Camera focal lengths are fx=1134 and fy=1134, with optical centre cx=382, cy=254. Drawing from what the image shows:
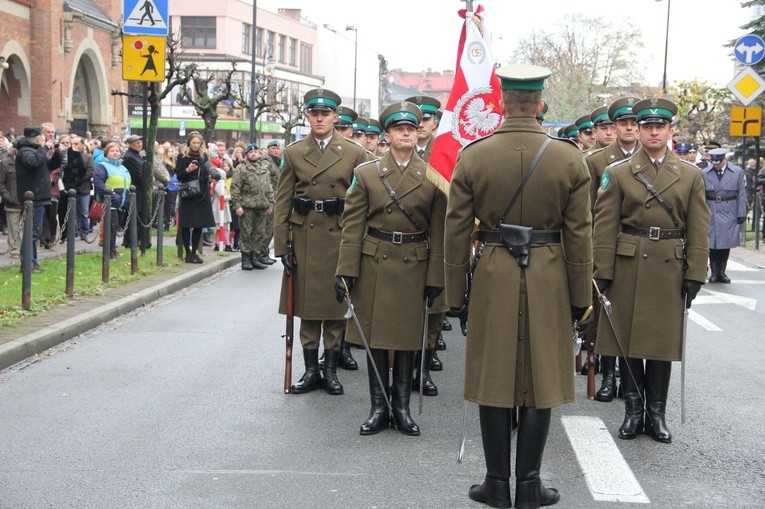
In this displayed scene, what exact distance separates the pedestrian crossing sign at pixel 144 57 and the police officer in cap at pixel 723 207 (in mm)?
8302

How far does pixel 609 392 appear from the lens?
333 inches

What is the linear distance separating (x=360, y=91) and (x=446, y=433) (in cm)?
11211

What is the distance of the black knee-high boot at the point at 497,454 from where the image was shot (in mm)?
5551

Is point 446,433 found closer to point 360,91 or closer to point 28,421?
point 28,421

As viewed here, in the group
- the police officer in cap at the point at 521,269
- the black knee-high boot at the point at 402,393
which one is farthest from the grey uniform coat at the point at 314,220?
the police officer in cap at the point at 521,269

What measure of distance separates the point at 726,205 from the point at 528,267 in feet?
42.6

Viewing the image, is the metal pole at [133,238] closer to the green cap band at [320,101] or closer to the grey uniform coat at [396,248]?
the green cap band at [320,101]

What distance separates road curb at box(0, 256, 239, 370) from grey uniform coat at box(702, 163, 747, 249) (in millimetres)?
7872

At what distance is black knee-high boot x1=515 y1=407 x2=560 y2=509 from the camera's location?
216 inches

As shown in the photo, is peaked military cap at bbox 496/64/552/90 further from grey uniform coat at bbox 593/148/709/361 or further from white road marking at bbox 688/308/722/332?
white road marking at bbox 688/308/722/332

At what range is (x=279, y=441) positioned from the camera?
6980mm

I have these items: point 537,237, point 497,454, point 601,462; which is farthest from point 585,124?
point 497,454

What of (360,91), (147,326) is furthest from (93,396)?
(360,91)

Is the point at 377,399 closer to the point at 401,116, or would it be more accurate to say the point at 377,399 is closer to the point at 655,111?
the point at 401,116
